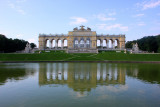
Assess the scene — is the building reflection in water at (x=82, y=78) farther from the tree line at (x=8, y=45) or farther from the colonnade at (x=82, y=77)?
the tree line at (x=8, y=45)

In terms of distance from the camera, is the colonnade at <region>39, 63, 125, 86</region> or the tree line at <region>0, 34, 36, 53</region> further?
the tree line at <region>0, 34, 36, 53</region>

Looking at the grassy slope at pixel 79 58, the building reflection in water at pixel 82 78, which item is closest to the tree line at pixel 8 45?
the grassy slope at pixel 79 58

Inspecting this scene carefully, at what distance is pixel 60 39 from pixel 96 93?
3020 inches

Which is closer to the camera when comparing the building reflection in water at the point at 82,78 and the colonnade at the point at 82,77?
the building reflection in water at the point at 82,78

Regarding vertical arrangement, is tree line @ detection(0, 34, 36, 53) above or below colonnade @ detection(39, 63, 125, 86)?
above

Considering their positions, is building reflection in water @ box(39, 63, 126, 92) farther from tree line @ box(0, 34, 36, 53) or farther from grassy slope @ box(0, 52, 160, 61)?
tree line @ box(0, 34, 36, 53)

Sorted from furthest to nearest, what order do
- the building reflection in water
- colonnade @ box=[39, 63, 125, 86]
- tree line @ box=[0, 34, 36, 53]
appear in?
1. tree line @ box=[0, 34, 36, 53]
2. colonnade @ box=[39, 63, 125, 86]
3. the building reflection in water

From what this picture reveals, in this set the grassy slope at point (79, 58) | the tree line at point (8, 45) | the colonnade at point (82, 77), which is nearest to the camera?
the colonnade at point (82, 77)

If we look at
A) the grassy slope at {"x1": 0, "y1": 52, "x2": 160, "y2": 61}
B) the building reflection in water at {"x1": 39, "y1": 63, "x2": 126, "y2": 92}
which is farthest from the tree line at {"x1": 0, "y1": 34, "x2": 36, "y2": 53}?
the building reflection in water at {"x1": 39, "y1": 63, "x2": 126, "y2": 92}

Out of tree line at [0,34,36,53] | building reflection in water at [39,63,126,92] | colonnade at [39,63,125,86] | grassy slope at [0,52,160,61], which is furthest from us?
tree line at [0,34,36,53]

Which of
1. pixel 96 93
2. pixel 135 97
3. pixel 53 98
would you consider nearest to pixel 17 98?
pixel 53 98

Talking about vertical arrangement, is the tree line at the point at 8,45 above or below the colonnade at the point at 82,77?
above

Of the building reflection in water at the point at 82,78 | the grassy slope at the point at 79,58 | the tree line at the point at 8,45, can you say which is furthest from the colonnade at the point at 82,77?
the tree line at the point at 8,45

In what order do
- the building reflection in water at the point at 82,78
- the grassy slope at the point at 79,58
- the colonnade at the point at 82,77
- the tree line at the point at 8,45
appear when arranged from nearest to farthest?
the building reflection in water at the point at 82,78 < the colonnade at the point at 82,77 < the grassy slope at the point at 79,58 < the tree line at the point at 8,45
